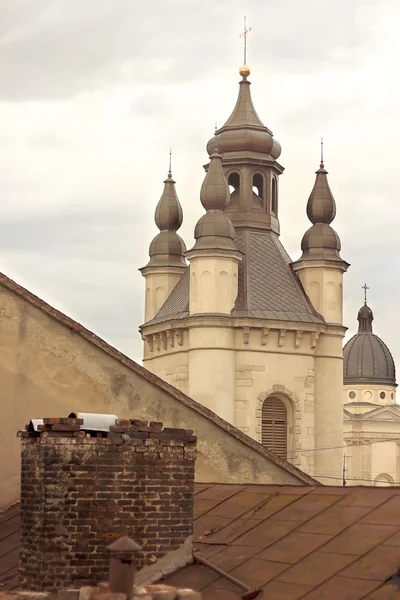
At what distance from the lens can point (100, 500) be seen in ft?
51.4

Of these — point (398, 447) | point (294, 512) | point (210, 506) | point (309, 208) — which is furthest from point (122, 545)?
point (398, 447)

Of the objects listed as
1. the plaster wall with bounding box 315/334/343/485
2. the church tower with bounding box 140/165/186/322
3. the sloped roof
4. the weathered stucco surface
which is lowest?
the sloped roof

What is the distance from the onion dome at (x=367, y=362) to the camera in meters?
140

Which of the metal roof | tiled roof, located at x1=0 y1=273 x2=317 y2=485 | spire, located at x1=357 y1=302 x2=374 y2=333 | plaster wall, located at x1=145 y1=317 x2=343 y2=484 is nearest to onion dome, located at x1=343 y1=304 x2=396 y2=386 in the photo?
spire, located at x1=357 y1=302 x2=374 y2=333

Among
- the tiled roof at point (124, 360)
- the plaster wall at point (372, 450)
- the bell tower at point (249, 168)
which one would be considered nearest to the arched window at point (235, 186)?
the bell tower at point (249, 168)

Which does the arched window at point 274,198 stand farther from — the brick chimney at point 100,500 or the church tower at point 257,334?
the brick chimney at point 100,500

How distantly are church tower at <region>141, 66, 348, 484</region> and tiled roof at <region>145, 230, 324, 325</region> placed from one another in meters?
0.04

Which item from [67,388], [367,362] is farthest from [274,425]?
[367,362]

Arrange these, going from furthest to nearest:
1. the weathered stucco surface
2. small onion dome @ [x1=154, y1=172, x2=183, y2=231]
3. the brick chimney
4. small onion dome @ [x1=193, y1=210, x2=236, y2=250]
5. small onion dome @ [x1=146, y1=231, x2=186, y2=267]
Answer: small onion dome @ [x1=154, y1=172, x2=183, y2=231] < small onion dome @ [x1=146, y1=231, x2=186, y2=267] < small onion dome @ [x1=193, y1=210, x2=236, y2=250] < the weathered stucco surface < the brick chimney

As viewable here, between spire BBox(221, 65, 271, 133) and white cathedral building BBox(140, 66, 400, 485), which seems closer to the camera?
white cathedral building BBox(140, 66, 400, 485)

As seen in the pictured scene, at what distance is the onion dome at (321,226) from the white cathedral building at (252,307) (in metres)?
0.05

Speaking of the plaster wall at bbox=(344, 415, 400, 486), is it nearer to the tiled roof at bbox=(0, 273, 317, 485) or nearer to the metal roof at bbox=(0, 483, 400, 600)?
the tiled roof at bbox=(0, 273, 317, 485)

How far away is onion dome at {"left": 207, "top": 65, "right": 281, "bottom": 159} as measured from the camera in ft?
235

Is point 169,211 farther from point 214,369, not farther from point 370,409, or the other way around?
point 370,409
